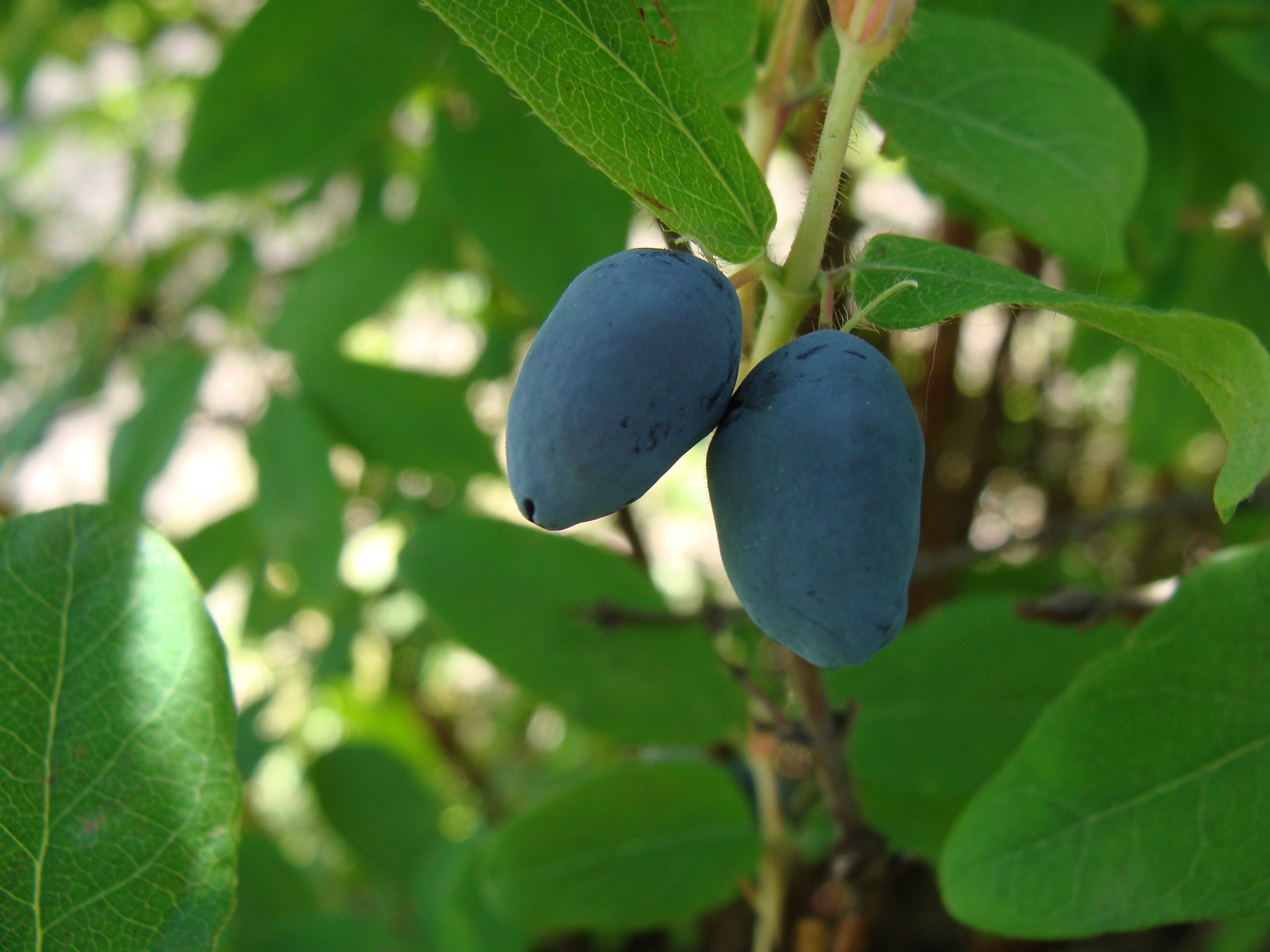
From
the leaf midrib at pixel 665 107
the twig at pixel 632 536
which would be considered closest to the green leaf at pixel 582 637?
the twig at pixel 632 536

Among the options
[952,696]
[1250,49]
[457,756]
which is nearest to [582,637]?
[952,696]

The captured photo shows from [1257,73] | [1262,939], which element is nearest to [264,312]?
[1257,73]

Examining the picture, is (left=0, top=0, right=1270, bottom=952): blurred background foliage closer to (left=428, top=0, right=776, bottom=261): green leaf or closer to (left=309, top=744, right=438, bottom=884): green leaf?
(left=309, top=744, right=438, bottom=884): green leaf

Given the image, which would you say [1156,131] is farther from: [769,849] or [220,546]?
[220,546]

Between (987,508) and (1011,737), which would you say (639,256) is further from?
(987,508)

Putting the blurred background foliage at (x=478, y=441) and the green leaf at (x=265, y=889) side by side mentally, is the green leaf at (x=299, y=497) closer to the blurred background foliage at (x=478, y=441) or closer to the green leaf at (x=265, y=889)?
the blurred background foliage at (x=478, y=441)

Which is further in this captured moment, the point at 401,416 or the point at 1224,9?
the point at 401,416
